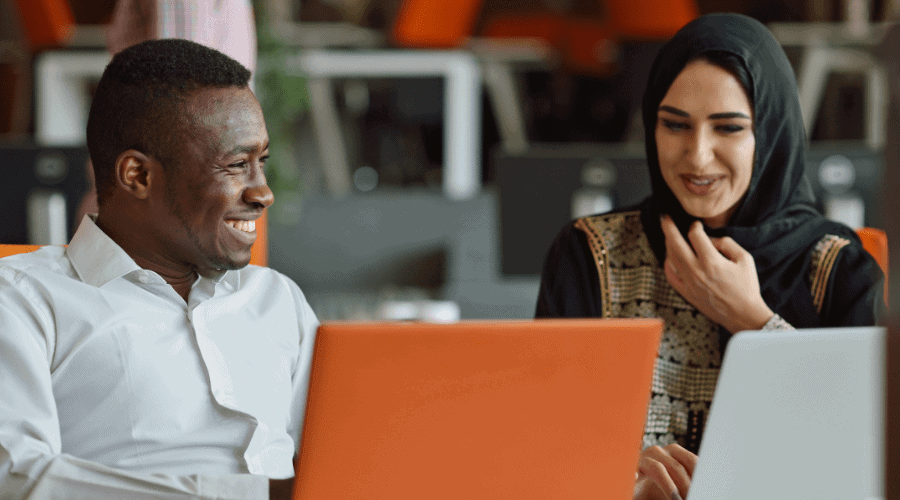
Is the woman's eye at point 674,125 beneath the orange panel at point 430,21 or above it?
beneath

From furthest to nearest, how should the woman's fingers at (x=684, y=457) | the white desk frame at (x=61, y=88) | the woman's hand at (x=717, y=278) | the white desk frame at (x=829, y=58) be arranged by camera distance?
the white desk frame at (x=829, y=58), the white desk frame at (x=61, y=88), the woman's hand at (x=717, y=278), the woman's fingers at (x=684, y=457)

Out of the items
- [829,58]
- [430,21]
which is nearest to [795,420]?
[430,21]

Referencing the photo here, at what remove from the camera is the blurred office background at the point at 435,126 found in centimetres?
261

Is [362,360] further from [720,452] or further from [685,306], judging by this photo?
[685,306]

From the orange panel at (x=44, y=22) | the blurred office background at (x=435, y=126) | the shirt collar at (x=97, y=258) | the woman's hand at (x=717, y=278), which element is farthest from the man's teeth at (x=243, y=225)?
the orange panel at (x=44, y=22)

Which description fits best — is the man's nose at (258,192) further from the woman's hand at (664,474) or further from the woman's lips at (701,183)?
the woman's lips at (701,183)

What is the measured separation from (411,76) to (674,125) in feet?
10.8

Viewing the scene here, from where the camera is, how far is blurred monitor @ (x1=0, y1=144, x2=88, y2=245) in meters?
2.59

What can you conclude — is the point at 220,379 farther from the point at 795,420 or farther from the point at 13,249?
the point at 795,420

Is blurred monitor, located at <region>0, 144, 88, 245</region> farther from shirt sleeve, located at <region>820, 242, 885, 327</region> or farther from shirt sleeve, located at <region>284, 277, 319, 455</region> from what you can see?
shirt sleeve, located at <region>820, 242, 885, 327</region>

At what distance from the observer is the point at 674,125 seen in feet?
4.31

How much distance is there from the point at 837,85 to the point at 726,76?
4.41 m

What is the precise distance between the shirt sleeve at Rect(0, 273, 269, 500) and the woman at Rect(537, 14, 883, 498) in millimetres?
690

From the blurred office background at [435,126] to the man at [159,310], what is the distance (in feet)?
3.96
